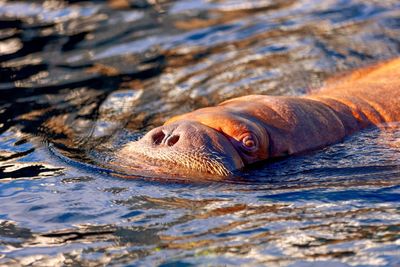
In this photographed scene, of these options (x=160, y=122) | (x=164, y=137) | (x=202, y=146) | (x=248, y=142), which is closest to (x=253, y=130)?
(x=248, y=142)

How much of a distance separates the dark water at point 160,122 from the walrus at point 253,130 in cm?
14

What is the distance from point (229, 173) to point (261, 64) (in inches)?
170

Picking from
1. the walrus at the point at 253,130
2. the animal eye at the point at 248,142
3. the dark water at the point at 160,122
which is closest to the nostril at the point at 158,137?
the walrus at the point at 253,130

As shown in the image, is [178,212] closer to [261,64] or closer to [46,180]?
[46,180]

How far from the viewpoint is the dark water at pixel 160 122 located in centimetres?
485

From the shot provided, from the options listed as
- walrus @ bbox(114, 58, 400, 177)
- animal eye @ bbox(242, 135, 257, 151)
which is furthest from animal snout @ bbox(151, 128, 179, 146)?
animal eye @ bbox(242, 135, 257, 151)

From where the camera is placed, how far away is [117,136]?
301 inches

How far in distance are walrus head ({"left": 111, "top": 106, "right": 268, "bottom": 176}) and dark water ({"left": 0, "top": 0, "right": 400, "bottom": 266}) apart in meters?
0.14

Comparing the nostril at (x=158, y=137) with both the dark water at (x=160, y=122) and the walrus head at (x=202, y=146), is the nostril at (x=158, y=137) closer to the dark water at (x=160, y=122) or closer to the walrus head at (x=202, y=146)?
the walrus head at (x=202, y=146)

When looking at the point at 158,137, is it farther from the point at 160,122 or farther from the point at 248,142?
the point at 160,122

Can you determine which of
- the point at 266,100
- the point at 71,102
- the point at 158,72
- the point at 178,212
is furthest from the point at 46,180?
the point at 158,72

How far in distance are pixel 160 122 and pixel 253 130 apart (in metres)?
2.08

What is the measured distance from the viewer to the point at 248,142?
20.1 ft

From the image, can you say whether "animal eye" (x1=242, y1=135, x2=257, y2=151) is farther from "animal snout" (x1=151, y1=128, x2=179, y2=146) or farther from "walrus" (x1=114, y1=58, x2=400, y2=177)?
"animal snout" (x1=151, y1=128, x2=179, y2=146)
